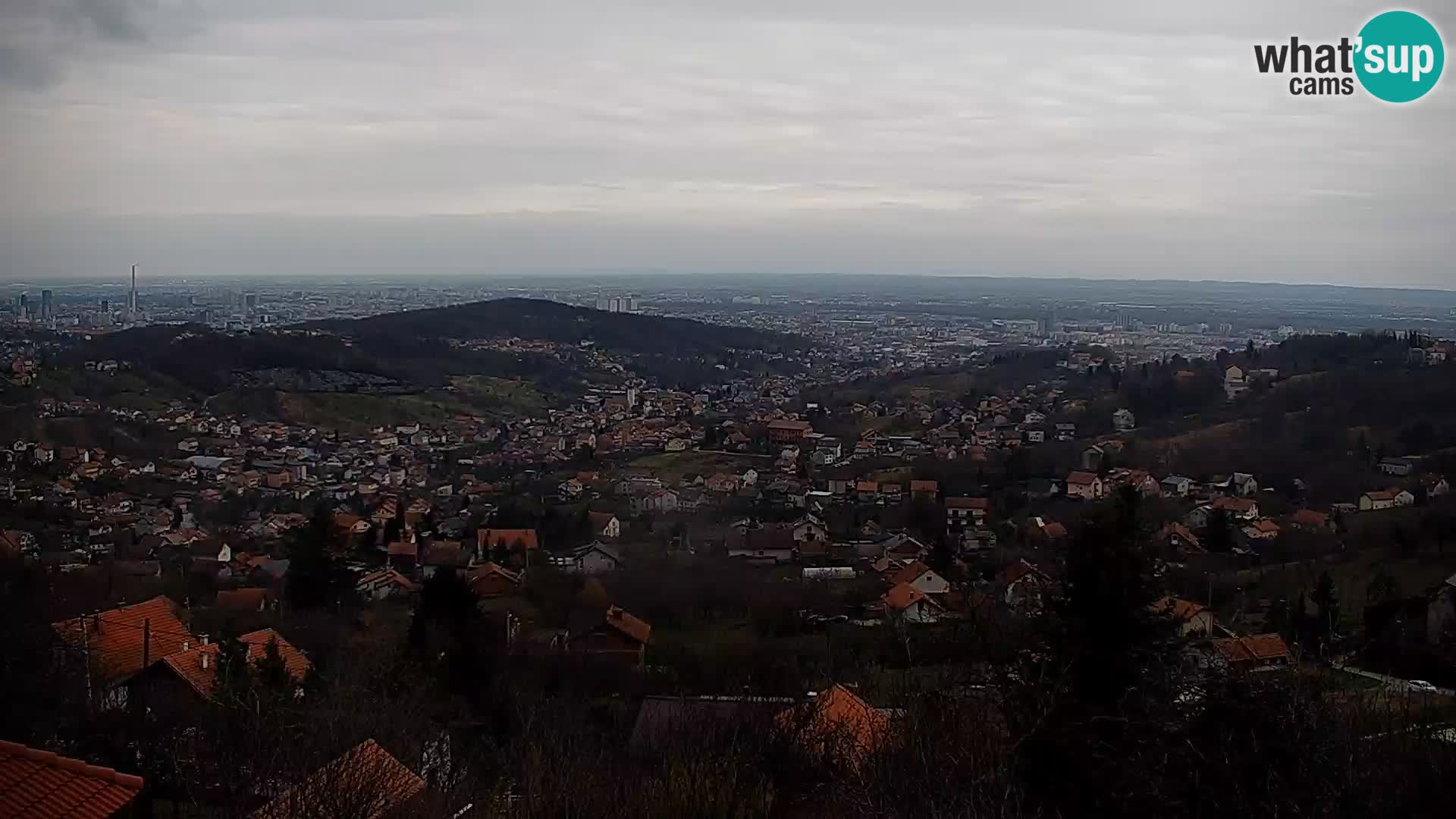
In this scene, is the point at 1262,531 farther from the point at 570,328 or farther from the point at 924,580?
the point at 570,328

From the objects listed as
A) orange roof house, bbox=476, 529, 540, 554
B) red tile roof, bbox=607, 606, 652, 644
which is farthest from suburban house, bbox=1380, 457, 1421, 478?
orange roof house, bbox=476, 529, 540, 554

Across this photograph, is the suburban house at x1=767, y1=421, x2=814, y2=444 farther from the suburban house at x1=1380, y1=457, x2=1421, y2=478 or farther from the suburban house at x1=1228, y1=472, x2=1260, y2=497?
the suburban house at x1=1380, y1=457, x2=1421, y2=478

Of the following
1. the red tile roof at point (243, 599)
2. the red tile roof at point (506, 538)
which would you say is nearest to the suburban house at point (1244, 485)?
the red tile roof at point (506, 538)

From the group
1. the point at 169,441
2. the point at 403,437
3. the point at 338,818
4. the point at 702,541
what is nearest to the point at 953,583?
the point at 702,541

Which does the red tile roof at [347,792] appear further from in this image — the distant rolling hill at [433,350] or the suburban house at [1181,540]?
the distant rolling hill at [433,350]

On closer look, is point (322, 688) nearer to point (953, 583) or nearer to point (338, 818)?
point (338, 818)
